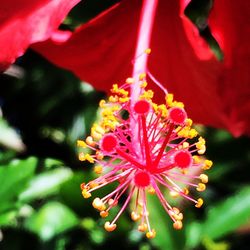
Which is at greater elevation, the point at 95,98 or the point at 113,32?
the point at 113,32

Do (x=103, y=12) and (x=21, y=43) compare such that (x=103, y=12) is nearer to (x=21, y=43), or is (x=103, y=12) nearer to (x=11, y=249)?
(x=21, y=43)

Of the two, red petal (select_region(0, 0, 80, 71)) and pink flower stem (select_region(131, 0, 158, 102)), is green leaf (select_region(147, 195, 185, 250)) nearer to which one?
pink flower stem (select_region(131, 0, 158, 102))

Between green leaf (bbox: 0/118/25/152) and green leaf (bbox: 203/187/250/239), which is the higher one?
green leaf (bbox: 0/118/25/152)

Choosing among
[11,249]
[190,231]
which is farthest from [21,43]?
[190,231]

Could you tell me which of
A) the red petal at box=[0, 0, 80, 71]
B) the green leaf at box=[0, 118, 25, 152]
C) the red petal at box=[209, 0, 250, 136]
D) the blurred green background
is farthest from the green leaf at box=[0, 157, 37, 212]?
the red petal at box=[209, 0, 250, 136]

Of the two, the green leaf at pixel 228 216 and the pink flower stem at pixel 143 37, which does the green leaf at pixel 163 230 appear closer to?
the green leaf at pixel 228 216

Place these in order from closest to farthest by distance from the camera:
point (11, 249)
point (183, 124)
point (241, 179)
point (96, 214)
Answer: point (183, 124) → point (11, 249) → point (96, 214) → point (241, 179)

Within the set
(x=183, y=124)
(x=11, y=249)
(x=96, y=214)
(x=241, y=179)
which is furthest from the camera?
(x=241, y=179)
